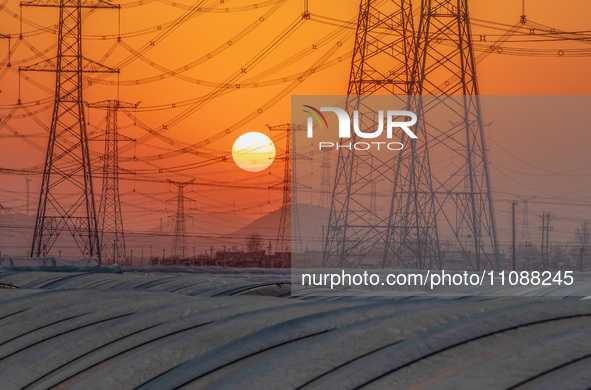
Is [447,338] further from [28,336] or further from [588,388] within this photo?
[28,336]

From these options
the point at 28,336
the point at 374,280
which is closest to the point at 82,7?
the point at 374,280

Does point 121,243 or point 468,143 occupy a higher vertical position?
point 468,143

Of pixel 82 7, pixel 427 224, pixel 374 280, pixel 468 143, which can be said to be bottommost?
pixel 374 280

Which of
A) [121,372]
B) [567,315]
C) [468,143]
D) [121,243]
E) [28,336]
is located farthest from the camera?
[121,243]

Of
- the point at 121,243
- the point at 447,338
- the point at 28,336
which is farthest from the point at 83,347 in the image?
the point at 121,243

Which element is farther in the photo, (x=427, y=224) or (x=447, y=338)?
(x=427, y=224)

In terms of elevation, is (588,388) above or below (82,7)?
below

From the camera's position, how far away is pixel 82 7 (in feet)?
131

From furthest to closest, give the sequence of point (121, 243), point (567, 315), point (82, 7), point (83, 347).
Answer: point (121, 243), point (82, 7), point (83, 347), point (567, 315)

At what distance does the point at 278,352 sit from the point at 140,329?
1.80m

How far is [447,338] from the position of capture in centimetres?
446

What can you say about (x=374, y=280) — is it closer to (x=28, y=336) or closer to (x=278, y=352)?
(x=28, y=336)

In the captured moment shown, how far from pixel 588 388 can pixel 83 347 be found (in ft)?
13.1

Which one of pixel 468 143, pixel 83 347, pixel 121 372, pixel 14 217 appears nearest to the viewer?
pixel 121 372
